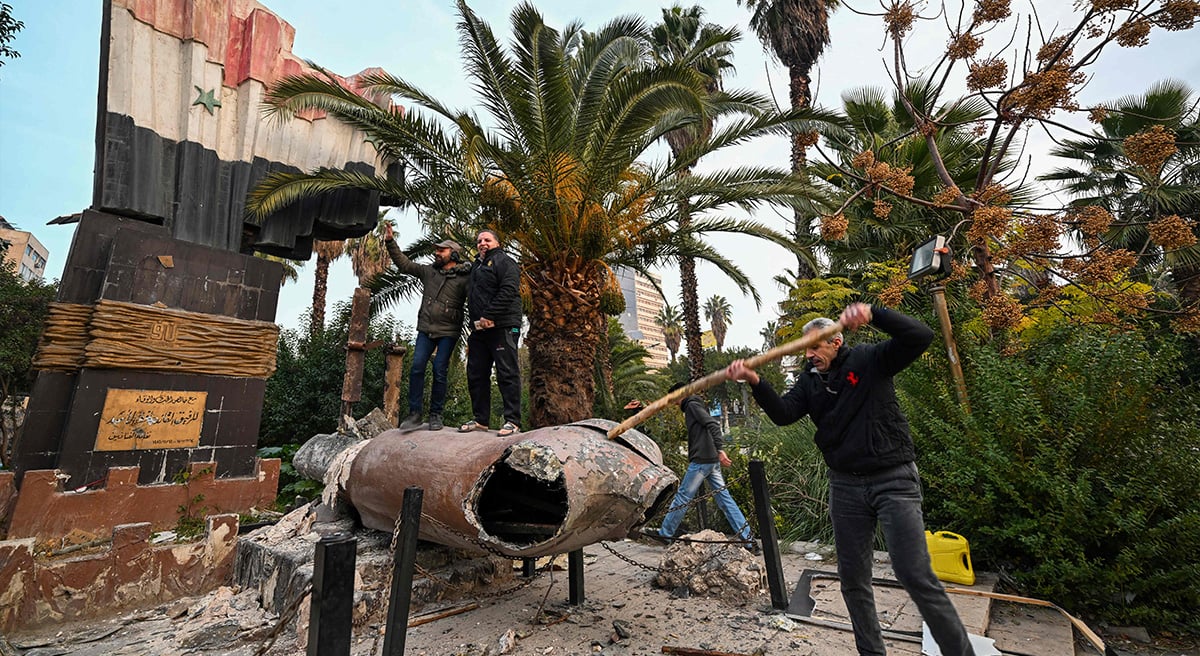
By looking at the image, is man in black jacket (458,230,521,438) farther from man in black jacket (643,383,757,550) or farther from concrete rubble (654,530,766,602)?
man in black jacket (643,383,757,550)

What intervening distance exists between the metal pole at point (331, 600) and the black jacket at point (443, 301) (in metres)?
2.81

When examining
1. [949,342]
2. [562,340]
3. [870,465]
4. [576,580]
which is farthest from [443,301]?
[949,342]

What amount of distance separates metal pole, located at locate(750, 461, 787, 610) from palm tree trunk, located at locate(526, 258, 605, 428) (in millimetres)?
3766

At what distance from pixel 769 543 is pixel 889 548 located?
1.38 metres

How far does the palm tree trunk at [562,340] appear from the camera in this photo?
755cm

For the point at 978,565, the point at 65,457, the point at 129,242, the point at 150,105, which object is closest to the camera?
the point at 978,565

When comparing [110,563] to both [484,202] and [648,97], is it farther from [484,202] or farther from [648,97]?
[648,97]

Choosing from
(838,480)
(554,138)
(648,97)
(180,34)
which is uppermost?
(180,34)

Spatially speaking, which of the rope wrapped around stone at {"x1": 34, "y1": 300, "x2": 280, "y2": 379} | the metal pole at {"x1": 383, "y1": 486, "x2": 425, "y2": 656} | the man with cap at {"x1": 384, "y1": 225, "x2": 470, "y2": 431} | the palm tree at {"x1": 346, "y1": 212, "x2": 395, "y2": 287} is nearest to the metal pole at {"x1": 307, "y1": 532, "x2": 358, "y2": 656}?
the metal pole at {"x1": 383, "y1": 486, "x2": 425, "y2": 656}

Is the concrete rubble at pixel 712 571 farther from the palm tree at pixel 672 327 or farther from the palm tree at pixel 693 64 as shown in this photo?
the palm tree at pixel 672 327

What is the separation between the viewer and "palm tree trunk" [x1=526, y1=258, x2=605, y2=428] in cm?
755

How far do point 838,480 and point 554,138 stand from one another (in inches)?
230

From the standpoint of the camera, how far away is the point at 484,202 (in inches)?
288

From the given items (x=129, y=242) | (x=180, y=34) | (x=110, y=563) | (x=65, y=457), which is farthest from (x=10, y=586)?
(x=180, y=34)
